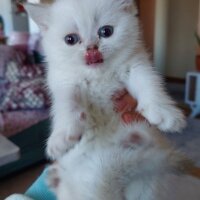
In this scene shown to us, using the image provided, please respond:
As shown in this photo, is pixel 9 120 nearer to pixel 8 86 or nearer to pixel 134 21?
pixel 8 86

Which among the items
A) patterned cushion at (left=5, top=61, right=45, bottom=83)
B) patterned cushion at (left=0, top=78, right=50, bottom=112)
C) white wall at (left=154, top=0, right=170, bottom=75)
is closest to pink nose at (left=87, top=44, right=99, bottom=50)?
patterned cushion at (left=0, top=78, right=50, bottom=112)

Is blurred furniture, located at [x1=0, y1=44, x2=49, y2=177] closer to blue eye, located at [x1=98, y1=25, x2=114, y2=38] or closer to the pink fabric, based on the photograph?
the pink fabric

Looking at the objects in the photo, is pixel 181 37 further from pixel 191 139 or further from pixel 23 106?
pixel 23 106

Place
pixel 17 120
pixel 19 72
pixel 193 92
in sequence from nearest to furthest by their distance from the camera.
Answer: pixel 17 120 < pixel 19 72 < pixel 193 92

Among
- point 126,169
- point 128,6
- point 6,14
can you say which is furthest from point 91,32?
point 6,14

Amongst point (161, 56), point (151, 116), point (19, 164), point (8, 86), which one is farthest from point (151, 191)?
point (161, 56)

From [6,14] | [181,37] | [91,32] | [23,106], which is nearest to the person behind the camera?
[91,32]

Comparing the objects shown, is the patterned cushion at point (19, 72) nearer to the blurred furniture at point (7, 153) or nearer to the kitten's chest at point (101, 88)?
the blurred furniture at point (7, 153)
